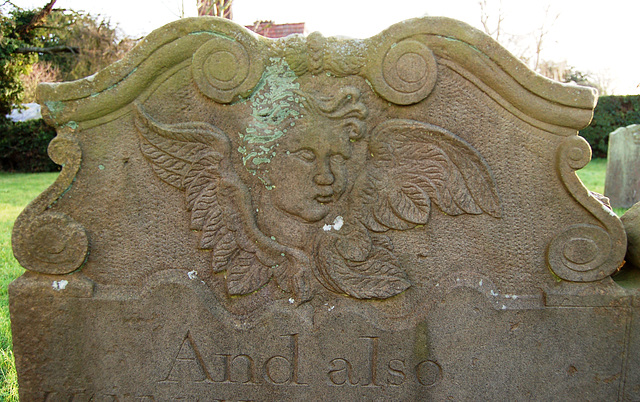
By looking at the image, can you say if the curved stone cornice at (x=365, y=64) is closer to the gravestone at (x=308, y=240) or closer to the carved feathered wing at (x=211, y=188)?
the gravestone at (x=308, y=240)

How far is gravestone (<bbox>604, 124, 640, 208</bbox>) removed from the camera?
6.73 m

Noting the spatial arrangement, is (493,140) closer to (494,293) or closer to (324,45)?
(494,293)

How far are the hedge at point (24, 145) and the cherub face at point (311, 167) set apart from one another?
13.5 m

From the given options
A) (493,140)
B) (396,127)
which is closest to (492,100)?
(493,140)

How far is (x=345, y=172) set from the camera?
74.7 inches

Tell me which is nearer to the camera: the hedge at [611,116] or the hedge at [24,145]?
the hedge at [24,145]

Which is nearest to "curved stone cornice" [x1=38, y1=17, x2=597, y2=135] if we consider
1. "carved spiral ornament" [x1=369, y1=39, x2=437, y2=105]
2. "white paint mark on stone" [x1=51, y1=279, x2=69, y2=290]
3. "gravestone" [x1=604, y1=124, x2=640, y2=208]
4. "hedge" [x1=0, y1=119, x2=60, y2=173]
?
"carved spiral ornament" [x1=369, y1=39, x2=437, y2=105]

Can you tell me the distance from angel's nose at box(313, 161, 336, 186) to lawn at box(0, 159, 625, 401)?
6.89ft

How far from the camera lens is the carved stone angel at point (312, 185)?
1871 mm

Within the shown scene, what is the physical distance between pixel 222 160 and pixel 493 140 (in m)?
1.17

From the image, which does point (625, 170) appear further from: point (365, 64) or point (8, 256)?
point (8, 256)

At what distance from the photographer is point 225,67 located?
1.84 metres

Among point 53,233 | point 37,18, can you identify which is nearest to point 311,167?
point 53,233

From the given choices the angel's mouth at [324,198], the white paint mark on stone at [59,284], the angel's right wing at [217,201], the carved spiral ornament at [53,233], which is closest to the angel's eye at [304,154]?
the angel's mouth at [324,198]
